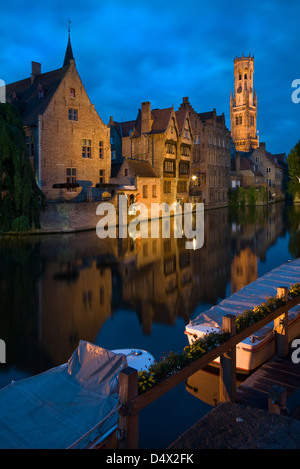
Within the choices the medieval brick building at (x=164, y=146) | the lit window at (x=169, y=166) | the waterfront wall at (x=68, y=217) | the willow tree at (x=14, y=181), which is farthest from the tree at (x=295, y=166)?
the willow tree at (x=14, y=181)

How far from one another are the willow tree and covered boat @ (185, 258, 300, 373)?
903 inches

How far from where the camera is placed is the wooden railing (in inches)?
211

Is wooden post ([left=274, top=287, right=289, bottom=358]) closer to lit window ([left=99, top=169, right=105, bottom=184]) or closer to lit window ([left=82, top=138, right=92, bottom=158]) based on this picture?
lit window ([left=82, top=138, right=92, bottom=158])

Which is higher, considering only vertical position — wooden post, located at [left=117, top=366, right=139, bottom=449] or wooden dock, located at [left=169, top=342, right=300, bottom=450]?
wooden post, located at [left=117, top=366, right=139, bottom=449]

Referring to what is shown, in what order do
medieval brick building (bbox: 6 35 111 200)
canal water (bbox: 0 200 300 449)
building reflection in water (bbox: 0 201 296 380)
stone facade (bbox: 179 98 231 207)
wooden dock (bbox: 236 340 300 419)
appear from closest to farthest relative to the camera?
wooden dock (bbox: 236 340 300 419) → canal water (bbox: 0 200 300 449) → building reflection in water (bbox: 0 201 296 380) → medieval brick building (bbox: 6 35 111 200) → stone facade (bbox: 179 98 231 207)

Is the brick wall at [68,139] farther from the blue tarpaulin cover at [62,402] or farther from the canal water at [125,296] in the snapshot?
the blue tarpaulin cover at [62,402]

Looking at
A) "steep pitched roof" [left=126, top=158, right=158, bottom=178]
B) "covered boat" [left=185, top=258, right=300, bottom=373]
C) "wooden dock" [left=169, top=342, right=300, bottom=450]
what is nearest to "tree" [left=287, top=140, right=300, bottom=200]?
"steep pitched roof" [left=126, top=158, right=158, bottom=178]

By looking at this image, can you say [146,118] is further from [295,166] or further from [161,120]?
[295,166]

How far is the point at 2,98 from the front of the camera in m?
35.5

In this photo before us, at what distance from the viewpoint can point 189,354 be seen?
6.95m

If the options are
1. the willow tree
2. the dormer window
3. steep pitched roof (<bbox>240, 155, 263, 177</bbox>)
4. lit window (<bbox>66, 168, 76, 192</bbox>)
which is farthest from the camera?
steep pitched roof (<bbox>240, 155, 263, 177</bbox>)

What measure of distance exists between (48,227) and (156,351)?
2755 centimetres

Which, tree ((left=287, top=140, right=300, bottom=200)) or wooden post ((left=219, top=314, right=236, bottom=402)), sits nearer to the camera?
wooden post ((left=219, top=314, right=236, bottom=402))
